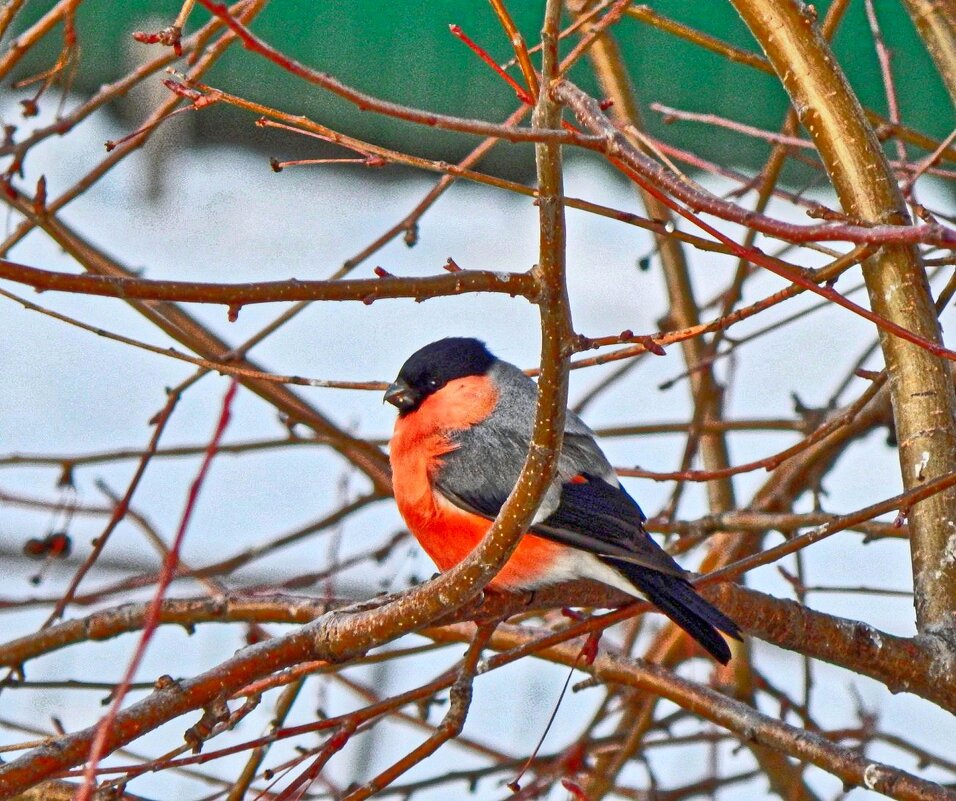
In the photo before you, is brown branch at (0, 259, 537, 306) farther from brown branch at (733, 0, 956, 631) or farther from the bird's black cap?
the bird's black cap

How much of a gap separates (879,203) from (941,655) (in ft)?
2.38

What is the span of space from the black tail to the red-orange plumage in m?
0.28

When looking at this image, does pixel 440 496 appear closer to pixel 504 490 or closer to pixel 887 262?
pixel 504 490

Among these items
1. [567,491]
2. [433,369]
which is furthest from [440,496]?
[433,369]

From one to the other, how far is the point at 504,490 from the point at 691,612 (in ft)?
1.82

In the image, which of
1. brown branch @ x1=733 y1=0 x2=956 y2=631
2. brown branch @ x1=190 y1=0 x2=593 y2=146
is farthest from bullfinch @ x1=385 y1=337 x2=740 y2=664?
brown branch @ x1=190 y1=0 x2=593 y2=146

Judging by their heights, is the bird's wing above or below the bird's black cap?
below

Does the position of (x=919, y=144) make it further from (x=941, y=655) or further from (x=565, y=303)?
(x=565, y=303)

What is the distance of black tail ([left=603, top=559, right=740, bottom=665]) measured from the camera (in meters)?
1.96

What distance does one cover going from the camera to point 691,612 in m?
2.03

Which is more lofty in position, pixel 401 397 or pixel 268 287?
pixel 401 397

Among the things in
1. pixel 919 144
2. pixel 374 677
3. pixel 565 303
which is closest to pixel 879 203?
pixel 919 144

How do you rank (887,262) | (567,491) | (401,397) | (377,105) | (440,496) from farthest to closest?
(401,397) < (440,496) < (567,491) < (887,262) < (377,105)

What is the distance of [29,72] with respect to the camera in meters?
4.61
